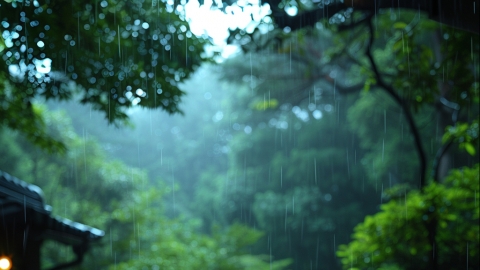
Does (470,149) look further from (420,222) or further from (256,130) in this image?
(256,130)

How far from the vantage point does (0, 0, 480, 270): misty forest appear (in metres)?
2.68

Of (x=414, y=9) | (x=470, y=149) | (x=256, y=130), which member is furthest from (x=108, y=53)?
(x=256, y=130)

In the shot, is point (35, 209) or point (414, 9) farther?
point (35, 209)

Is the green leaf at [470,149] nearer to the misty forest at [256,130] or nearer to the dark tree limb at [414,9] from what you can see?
the misty forest at [256,130]

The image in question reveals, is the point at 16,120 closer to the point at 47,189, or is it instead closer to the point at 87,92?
the point at 87,92

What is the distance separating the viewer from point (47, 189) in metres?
11.2

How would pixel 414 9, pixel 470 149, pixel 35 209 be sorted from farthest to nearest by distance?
pixel 35 209, pixel 470 149, pixel 414 9

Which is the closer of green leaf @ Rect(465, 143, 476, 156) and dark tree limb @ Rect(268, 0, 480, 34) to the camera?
dark tree limb @ Rect(268, 0, 480, 34)

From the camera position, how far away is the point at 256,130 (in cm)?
1526

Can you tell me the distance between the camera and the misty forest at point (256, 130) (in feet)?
8.80

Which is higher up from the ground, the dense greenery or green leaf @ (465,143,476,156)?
green leaf @ (465,143,476,156)

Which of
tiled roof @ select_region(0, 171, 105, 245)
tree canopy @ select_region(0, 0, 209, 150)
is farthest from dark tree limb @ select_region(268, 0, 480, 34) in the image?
tiled roof @ select_region(0, 171, 105, 245)

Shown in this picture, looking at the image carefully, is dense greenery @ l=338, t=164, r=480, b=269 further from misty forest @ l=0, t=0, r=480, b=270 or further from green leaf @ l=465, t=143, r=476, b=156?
green leaf @ l=465, t=143, r=476, b=156

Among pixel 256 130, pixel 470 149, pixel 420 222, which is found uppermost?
pixel 256 130
